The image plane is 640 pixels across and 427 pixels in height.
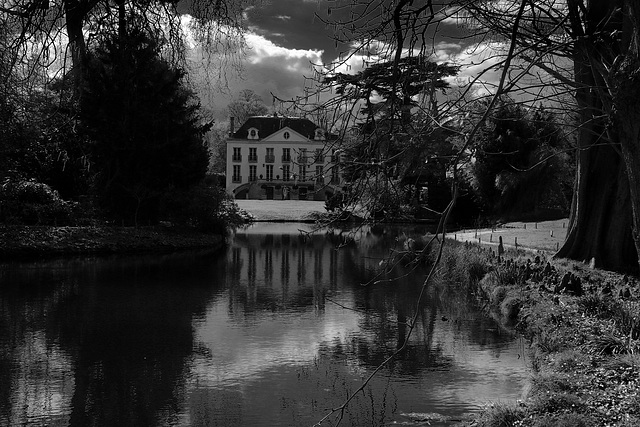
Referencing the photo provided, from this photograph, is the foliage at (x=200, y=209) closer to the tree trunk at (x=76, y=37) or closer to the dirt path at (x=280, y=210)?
the dirt path at (x=280, y=210)

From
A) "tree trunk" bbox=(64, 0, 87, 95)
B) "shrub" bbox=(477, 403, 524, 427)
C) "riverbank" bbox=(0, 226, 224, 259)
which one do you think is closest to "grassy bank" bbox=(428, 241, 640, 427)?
"shrub" bbox=(477, 403, 524, 427)

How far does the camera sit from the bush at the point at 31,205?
22.0 m

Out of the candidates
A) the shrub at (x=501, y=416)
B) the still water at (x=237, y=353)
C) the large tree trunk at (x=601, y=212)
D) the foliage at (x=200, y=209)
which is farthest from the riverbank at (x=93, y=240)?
the shrub at (x=501, y=416)

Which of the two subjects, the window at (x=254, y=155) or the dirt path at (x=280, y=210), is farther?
the window at (x=254, y=155)

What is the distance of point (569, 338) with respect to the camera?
7.75m

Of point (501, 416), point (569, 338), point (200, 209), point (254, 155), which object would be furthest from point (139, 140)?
point (254, 155)

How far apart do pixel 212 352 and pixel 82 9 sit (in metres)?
5.42

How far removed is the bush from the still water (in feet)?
23.3

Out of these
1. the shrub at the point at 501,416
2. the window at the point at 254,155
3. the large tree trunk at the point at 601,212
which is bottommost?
the shrub at the point at 501,416

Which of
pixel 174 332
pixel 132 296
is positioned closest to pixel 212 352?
pixel 174 332

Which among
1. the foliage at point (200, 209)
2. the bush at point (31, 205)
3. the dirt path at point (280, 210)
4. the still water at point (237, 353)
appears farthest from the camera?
the dirt path at point (280, 210)

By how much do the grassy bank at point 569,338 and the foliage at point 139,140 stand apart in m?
15.5

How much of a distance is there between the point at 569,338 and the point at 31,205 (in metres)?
20.4

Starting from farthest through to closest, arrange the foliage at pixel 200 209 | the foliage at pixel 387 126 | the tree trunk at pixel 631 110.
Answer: the foliage at pixel 200 209, the foliage at pixel 387 126, the tree trunk at pixel 631 110
